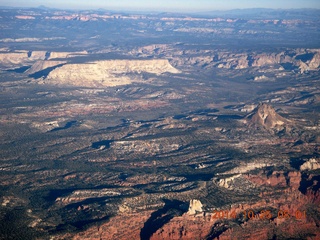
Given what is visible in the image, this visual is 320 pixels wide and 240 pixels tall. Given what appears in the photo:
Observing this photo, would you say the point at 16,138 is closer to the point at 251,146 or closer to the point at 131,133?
the point at 131,133

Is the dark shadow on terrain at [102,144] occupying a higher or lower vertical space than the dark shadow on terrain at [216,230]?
lower

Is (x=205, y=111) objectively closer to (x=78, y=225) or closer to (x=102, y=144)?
(x=102, y=144)

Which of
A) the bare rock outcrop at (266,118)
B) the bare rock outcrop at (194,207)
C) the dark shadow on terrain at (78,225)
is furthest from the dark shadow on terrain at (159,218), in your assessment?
the bare rock outcrop at (266,118)

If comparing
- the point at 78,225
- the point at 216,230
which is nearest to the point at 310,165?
the point at 216,230

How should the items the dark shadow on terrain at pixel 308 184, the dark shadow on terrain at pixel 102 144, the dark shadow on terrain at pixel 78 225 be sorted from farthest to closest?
1. the dark shadow on terrain at pixel 102 144
2. the dark shadow on terrain at pixel 308 184
3. the dark shadow on terrain at pixel 78 225

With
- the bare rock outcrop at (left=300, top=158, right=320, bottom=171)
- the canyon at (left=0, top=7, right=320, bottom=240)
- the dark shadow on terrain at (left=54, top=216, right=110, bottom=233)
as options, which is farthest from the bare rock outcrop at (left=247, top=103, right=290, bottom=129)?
the dark shadow on terrain at (left=54, top=216, right=110, bottom=233)

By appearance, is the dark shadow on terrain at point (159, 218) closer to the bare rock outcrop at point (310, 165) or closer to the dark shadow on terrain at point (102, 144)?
the bare rock outcrop at point (310, 165)

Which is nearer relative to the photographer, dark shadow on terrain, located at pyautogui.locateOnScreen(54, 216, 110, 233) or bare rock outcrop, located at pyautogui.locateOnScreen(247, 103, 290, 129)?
dark shadow on terrain, located at pyautogui.locateOnScreen(54, 216, 110, 233)

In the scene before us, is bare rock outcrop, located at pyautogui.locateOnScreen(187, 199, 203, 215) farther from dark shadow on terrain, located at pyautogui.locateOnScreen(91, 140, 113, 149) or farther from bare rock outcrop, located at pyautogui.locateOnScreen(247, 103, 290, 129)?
bare rock outcrop, located at pyautogui.locateOnScreen(247, 103, 290, 129)

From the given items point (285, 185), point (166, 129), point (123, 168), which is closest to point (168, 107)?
point (166, 129)
